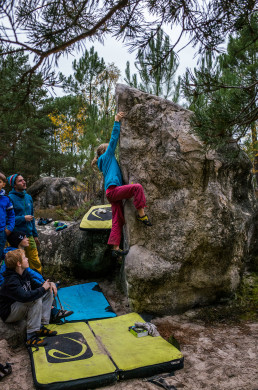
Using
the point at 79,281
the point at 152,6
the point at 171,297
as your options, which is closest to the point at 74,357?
the point at 171,297

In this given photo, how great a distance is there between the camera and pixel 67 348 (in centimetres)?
295

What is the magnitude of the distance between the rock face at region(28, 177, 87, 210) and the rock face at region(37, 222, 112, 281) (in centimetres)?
702

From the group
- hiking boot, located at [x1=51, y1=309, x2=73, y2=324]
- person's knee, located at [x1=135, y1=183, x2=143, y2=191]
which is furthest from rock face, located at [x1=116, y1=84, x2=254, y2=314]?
hiking boot, located at [x1=51, y1=309, x2=73, y2=324]

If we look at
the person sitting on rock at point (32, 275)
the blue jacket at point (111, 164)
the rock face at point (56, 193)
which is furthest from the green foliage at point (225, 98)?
the rock face at point (56, 193)

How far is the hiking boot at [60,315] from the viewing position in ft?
11.7

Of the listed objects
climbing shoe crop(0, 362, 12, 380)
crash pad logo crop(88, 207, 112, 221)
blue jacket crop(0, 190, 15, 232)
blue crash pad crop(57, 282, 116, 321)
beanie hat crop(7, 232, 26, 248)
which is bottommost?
blue crash pad crop(57, 282, 116, 321)

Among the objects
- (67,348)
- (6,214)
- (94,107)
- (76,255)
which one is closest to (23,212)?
(6,214)

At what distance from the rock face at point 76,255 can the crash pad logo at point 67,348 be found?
2008mm

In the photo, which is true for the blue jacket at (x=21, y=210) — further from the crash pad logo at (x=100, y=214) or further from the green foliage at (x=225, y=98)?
the green foliage at (x=225, y=98)

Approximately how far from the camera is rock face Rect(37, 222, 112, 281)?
5.26 meters

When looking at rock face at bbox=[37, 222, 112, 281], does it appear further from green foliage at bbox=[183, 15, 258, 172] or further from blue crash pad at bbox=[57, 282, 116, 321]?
green foliage at bbox=[183, 15, 258, 172]

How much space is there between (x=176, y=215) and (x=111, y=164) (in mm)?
1158

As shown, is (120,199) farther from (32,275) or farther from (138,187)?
(32,275)

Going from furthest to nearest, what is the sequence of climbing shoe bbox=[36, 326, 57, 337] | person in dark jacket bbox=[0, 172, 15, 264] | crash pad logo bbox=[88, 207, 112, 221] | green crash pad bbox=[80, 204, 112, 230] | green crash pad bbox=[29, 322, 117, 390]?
crash pad logo bbox=[88, 207, 112, 221], green crash pad bbox=[80, 204, 112, 230], person in dark jacket bbox=[0, 172, 15, 264], climbing shoe bbox=[36, 326, 57, 337], green crash pad bbox=[29, 322, 117, 390]
